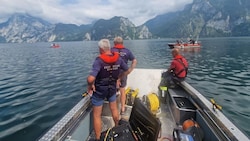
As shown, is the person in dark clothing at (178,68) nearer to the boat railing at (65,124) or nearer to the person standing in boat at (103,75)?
the person standing in boat at (103,75)

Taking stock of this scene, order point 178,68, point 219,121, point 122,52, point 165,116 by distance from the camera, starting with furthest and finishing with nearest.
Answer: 1. point 178,68
2. point 165,116
3. point 122,52
4. point 219,121

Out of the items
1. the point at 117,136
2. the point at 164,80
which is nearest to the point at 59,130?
the point at 117,136

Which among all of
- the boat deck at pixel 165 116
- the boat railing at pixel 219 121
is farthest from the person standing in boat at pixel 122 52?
the boat railing at pixel 219 121

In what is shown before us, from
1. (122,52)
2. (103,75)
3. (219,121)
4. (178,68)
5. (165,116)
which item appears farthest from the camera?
(178,68)

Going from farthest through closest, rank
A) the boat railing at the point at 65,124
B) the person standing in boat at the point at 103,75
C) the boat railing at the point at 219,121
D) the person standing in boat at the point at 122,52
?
the person standing in boat at the point at 122,52, the person standing in boat at the point at 103,75, the boat railing at the point at 65,124, the boat railing at the point at 219,121

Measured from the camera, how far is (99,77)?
11.7 feet

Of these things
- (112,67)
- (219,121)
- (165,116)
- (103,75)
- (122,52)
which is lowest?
(165,116)

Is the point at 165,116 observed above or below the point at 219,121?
below

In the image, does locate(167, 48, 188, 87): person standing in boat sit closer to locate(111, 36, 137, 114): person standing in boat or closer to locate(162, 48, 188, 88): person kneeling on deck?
locate(162, 48, 188, 88): person kneeling on deck

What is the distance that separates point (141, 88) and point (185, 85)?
148 cm

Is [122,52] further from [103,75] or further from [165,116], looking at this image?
[165,116]

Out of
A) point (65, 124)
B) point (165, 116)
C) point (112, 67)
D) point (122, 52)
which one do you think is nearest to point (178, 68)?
point (165, 116)

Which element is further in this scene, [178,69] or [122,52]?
[178,69]

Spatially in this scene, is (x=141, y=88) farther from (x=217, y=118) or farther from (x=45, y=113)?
(x=45, y=113)
